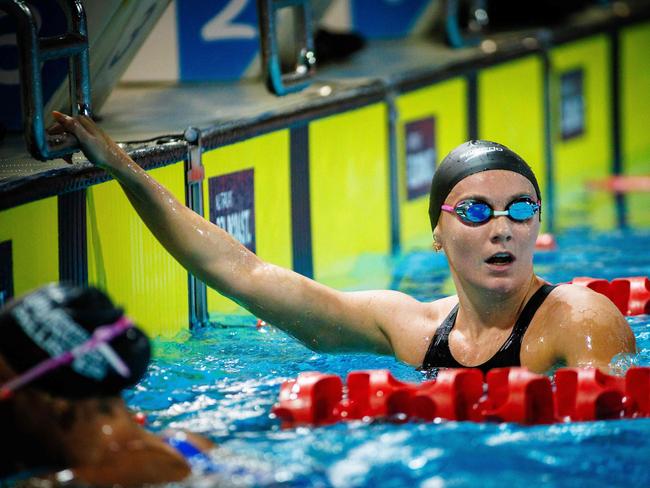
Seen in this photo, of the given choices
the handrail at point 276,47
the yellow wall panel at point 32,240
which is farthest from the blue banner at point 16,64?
the yellow wall panel at point 32,240

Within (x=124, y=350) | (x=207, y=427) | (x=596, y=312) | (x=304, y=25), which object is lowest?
(x=207, y=427)

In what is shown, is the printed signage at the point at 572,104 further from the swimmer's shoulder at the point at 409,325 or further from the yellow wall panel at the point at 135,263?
the swimmer's shoulder at the point at 409,325

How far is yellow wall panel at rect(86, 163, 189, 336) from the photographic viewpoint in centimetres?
461

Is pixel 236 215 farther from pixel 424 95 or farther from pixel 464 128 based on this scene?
pixel 464 128

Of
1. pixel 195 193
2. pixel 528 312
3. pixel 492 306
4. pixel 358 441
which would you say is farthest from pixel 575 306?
pixel 195 193

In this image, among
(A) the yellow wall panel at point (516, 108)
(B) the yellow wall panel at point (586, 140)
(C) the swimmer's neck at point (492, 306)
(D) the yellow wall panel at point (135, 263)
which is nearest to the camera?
(C) the swimmer's neck at point (492, 306)

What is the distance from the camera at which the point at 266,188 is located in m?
5.99

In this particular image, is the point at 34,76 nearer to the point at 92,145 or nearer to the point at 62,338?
the point at 92,145

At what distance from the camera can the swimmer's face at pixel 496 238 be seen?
3.88m

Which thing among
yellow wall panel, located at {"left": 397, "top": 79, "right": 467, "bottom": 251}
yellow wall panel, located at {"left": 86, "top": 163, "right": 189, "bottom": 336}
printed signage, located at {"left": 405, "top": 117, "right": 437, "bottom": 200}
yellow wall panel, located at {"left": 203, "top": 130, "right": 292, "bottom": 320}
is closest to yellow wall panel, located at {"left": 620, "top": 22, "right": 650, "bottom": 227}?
yellow wall panel, located at {"left": 397, "top": 79, "right": 467, "bottom": 251}

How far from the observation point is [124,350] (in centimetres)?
282

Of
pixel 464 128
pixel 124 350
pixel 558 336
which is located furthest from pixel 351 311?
pixel 464 128

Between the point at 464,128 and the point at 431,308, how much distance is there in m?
4.15

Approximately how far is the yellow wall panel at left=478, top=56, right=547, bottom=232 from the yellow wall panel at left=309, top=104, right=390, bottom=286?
1472mm
